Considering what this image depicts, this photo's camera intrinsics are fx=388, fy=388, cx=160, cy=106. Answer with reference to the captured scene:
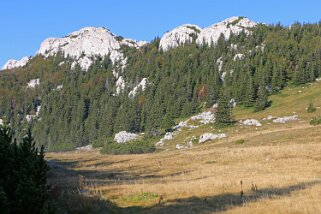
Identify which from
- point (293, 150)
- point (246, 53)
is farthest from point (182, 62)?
point (293, 150)

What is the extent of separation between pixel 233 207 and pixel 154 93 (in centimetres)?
16212

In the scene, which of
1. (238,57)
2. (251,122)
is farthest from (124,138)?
(238,57)

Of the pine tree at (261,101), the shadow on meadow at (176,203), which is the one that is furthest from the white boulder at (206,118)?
the shadow on meadow at (176,203)

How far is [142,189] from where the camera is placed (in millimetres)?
24219

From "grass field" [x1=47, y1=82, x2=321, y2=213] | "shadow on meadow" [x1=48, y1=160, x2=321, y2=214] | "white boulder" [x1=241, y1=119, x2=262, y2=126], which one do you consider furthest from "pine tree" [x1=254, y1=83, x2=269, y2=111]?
"shadow on meadow" [x1=48, y1=160, x2=321, y2=214]

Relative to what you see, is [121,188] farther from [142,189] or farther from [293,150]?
[293,150]

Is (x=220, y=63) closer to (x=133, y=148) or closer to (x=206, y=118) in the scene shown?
(x=206, y=118)

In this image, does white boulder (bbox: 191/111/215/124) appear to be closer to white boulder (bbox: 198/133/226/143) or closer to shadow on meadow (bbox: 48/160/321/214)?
white boulder (bbox: 198/133/226/143)

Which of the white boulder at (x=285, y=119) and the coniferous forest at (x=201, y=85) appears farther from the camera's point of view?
the coniferous forest at (x=201, y=85)

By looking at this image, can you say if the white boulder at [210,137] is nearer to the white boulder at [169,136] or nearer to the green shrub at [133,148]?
the green shrub at [133,148]

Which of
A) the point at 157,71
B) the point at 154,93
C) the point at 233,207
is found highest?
the point at 157,71

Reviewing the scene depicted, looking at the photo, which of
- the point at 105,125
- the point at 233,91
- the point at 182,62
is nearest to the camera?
the point at 233,91

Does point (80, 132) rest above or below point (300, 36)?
below

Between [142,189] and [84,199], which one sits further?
[142,189]
